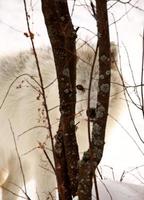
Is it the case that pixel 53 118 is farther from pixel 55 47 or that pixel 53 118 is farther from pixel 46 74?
pixel 55 47

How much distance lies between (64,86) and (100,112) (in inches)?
7.7

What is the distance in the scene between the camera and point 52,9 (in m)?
1.52

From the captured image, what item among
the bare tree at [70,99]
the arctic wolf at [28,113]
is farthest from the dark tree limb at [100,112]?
the arctic wolf at [28,113]

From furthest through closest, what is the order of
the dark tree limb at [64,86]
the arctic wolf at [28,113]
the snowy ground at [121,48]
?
the snowy ground at [121,48], the arctic wolf at [28,113], the dark tree limb at [64,86]

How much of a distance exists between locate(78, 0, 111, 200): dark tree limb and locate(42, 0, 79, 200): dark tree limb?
13 centimetres

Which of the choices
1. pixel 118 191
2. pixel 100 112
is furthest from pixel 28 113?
pixel 100 112

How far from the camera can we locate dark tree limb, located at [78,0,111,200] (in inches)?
51.7

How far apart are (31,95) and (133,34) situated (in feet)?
6.30

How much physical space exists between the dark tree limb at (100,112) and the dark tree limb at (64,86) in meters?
0.13

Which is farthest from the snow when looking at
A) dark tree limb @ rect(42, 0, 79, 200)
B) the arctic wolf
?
the arctic wolf

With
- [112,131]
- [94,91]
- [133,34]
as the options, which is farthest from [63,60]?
[133,34]

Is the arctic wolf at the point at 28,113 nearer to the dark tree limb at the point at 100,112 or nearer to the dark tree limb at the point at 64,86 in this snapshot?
the dark tree limb at the point at 64,86

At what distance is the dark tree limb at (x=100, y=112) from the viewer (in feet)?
4.31

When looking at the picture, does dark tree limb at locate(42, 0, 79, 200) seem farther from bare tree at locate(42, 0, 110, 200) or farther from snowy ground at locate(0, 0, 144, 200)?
snowy ground at locate(0, 0, 144, 200)
